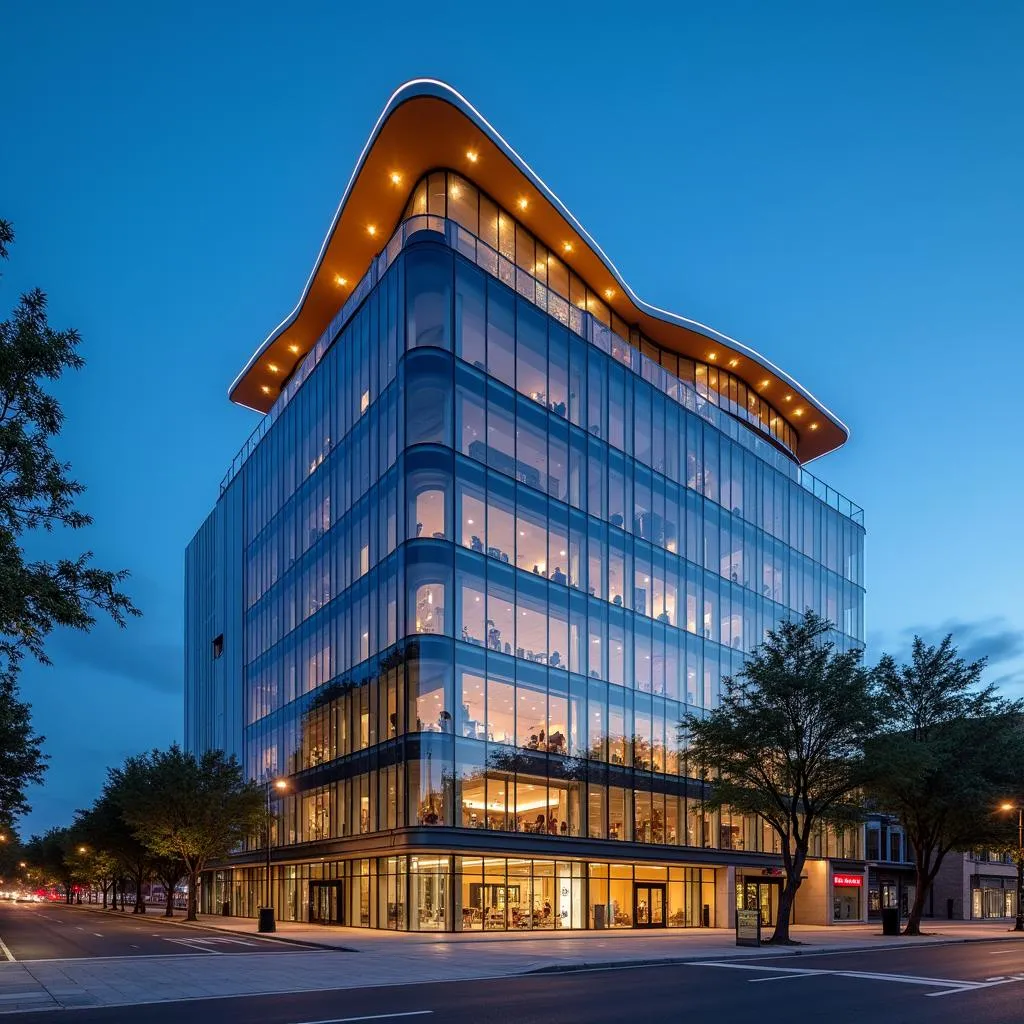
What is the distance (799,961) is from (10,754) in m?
31.3

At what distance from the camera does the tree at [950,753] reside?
4909 centimetres

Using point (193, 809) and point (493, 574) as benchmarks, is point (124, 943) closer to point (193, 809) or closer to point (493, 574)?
point (193, 809)

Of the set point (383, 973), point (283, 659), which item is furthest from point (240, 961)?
point (283, 659)

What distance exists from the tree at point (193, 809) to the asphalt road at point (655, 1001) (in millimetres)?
34739

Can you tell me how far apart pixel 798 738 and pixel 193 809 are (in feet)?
108

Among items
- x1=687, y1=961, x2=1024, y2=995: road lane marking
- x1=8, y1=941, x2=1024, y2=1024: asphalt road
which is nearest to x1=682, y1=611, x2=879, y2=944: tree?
x1=687, y1=961, x2=1024, y2=995: road lane marking

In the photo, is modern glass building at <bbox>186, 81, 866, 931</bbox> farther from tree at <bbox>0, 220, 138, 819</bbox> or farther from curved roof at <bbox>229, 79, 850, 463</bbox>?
tree at <bbox>0, 220, 138, 819</bbox>

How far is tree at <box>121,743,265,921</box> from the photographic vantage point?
178 feet

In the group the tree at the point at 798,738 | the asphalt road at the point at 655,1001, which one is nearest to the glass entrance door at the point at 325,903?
the tree at the point at 798,738

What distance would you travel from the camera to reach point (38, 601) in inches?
632

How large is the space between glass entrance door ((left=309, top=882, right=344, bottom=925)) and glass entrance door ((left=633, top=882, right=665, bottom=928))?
14.5m

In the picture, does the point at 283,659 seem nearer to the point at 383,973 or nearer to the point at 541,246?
the point at 541,246

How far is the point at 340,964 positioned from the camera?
87.2 feet

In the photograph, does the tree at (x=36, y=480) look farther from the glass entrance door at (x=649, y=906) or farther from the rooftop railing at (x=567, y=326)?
the glass entrance door at (x=649, y=906)
